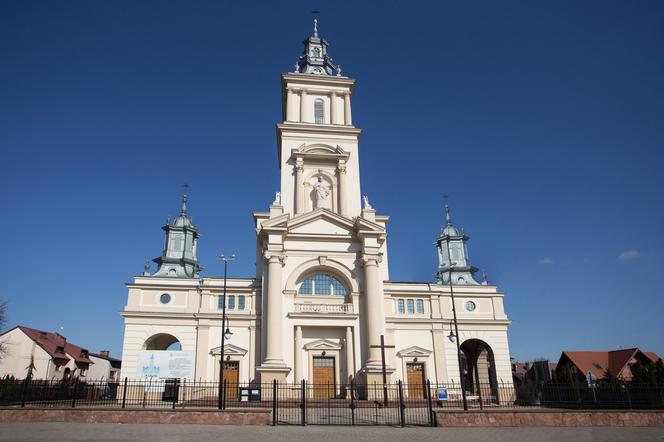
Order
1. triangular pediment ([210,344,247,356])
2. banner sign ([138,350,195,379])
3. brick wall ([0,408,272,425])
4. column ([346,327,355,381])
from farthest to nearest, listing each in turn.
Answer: triangular pediment ([210,344,247,356]) < column ([346,327,355,381]) < banner sign ([138,350,195,379]) < brick wall ([0,408,272,425])

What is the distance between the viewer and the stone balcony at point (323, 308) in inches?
1285

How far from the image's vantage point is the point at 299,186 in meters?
37.8

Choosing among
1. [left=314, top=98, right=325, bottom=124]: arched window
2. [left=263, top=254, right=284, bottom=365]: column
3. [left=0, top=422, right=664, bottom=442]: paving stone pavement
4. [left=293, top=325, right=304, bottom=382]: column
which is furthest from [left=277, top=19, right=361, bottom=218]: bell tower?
[left=0, top=422, right=664, bottom=442]: paving stone pavement

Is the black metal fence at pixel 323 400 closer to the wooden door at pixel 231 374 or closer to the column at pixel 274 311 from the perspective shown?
the wooden door at pixel 231 374

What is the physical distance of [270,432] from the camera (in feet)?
53.9

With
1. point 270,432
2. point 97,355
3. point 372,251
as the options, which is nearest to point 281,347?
point 372,251

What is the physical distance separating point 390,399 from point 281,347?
7.36 m

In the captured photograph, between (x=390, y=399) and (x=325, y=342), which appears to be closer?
(x=390, y=399)

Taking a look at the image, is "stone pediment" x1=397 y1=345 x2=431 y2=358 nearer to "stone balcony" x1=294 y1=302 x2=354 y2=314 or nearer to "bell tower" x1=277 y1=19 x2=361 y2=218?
"stone balcony" x1=294 y1=302 x2=354 y2=314

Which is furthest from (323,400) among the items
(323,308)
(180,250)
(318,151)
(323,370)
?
(180,250)

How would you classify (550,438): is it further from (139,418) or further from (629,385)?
(139,418)

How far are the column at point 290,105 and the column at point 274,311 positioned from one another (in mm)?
13852

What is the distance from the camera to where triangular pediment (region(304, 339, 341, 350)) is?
106 ft

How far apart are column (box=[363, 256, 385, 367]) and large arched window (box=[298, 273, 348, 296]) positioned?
2303 mm
